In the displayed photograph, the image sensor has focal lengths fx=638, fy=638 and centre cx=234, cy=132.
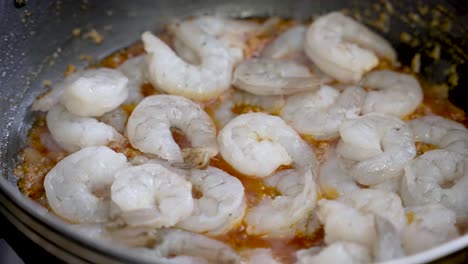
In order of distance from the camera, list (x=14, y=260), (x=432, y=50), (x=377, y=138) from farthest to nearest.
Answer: (x=432, y=50)
(x=377, y=138)
(x=14, y=260)

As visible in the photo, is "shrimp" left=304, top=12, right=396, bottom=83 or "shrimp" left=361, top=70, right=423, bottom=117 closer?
"shrimp" left=361, top=70, right=423, bottom=117

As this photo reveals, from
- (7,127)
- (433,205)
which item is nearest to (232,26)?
(7,127)

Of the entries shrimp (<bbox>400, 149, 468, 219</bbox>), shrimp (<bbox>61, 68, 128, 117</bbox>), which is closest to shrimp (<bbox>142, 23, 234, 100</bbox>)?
shrimp (<bbox>61, 68, 128, 117</bbox>)

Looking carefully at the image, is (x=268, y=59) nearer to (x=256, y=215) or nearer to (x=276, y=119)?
(x=276, y=119)

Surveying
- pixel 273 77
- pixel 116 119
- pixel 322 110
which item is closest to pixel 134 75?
pixel 116 119

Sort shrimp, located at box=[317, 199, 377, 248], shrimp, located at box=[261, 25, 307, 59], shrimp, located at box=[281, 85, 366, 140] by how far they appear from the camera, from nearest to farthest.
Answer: shrimp, located at box=[317, 199, 377, 248]
shrimp, located at box=[281, 85, 366, 140]
shrimp, located at box=[261, 25, 307, 59]

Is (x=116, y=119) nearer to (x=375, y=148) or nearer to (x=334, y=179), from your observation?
(x=334, y=179)

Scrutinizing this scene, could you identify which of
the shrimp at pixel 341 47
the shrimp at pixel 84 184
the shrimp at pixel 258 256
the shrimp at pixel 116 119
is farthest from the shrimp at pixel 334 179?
the shrimp at pixel 116 119

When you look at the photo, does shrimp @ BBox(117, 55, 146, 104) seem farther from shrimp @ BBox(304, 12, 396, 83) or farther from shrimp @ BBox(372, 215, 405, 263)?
shrimp @ BBox(372, 215, 405, 263)
